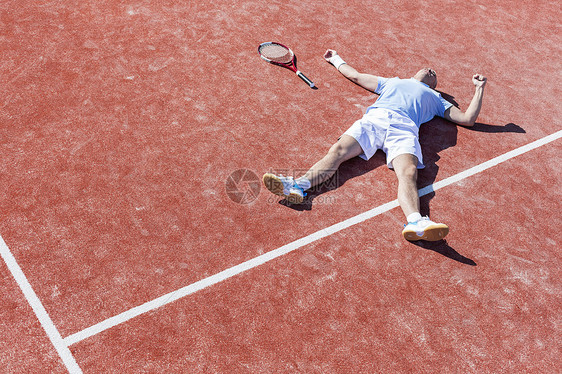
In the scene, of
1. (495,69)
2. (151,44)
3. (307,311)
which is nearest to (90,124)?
(151,44)

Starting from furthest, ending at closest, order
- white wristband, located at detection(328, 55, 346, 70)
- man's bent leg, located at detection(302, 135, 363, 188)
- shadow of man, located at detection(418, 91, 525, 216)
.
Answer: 1. white wristband, located at detection(328, 55, 346, 70)
2. shadow of man, located at detection(418, 91, 525, 216)
3. man's bent leg, located at detection(302, 135, 363, 188)

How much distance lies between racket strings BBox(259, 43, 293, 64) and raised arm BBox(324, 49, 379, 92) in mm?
635

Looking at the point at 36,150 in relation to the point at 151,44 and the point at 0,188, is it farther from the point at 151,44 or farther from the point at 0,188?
the point at 151,44

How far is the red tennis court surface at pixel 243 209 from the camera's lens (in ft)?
15.2

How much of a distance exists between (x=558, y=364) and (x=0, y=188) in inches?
248

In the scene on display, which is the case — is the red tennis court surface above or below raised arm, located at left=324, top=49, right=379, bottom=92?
below

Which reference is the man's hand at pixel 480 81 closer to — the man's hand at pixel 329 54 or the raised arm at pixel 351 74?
the raised arm at pixel 351 74

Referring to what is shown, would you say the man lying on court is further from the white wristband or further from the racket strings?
the racket strings

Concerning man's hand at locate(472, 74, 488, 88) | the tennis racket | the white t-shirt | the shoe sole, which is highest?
man's hand at locate(472, 74, 488, 88)

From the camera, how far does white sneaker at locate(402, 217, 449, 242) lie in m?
5.29

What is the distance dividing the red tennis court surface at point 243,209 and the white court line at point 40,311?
0.06 ft

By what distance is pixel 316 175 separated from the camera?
233 inches

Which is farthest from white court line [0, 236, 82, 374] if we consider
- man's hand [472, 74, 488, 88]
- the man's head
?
man's hand [472, 74, 488, 88]

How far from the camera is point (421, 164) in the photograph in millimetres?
6316
